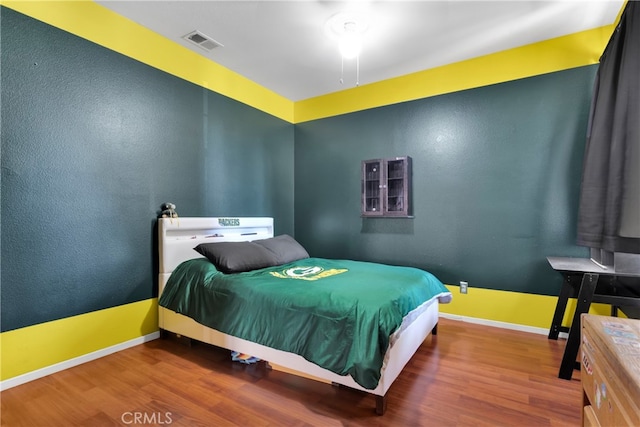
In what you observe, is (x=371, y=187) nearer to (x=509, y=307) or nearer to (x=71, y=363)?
(x=509, y=307)

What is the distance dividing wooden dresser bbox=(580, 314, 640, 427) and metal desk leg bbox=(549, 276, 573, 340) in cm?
207

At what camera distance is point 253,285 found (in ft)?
7.54

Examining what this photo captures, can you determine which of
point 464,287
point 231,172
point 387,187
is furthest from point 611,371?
point 231,172

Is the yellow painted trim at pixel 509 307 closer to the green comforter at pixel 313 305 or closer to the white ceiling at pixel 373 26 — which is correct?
the green comforter at pixel 313 305

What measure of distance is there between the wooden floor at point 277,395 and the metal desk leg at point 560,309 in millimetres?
361

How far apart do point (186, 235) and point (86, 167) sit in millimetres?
1029

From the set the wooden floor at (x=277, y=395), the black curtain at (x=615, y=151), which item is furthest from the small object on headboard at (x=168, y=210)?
the black curtain at (x=615, y=151)

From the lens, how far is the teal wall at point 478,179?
2.96 meters

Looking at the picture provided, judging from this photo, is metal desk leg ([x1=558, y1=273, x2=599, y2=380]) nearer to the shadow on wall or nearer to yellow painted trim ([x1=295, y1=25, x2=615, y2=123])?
the shadow on wall

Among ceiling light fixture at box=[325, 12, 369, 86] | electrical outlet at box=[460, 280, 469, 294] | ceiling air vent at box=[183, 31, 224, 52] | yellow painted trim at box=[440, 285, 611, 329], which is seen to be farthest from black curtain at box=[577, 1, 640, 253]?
ceiling air vent at box=[183, 31, 224, 52]

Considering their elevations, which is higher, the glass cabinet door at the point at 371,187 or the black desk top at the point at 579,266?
the glass cabinet door at the point at 371,187

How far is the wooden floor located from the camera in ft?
5.66

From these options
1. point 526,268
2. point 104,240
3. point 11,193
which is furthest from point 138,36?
point 526,268

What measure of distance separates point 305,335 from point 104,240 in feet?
6.38
